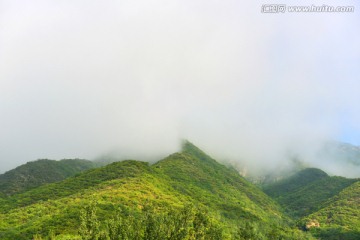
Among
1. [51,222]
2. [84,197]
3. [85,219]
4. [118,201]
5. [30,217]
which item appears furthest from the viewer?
[84,197]

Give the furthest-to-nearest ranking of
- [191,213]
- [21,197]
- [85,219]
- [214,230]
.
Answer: [21,197], [214,230], [191,213], [85,219]

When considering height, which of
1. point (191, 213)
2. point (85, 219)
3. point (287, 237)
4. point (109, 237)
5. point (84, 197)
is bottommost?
point (287, 237)

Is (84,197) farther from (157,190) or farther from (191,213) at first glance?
(191,213)

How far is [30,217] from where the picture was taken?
13838 centimetres

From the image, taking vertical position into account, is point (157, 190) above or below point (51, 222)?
below

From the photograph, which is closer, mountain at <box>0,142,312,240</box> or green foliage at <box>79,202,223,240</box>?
green foliage at <box>79,202,223,240</box>

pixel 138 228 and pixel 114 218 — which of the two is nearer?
pixel 138 228

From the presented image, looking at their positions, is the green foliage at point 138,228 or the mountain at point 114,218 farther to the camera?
the mountain at point 114,218

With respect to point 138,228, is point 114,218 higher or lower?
lower

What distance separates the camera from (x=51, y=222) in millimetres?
120312

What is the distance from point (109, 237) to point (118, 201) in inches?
3747

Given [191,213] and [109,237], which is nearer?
[109,237]

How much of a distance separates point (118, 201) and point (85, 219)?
9795cm

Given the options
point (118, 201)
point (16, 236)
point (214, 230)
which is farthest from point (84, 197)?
point (214, 230)
